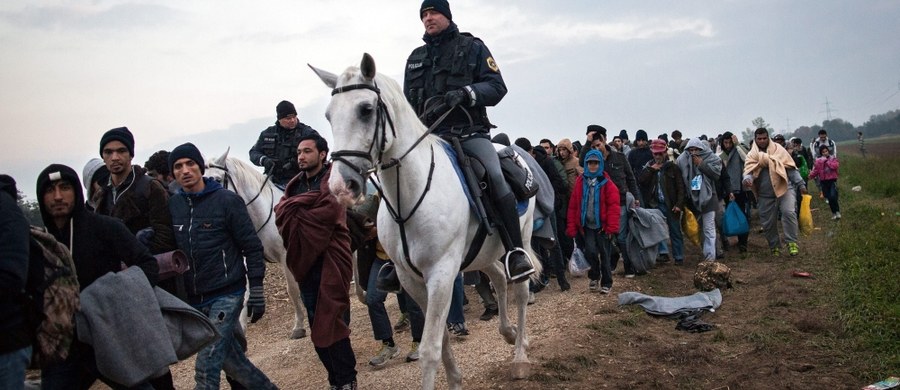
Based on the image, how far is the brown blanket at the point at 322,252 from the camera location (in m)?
5.43

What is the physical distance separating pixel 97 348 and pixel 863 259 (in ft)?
31.2

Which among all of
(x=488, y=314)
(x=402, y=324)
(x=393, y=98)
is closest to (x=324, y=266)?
(x=393, y=98)

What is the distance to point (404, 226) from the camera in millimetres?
5031

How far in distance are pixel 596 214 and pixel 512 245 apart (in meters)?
4.49

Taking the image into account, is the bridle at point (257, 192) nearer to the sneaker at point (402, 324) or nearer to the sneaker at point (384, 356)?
the sneaker at point (402, 324)

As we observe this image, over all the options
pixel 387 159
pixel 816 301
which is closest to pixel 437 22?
pixel 387 159

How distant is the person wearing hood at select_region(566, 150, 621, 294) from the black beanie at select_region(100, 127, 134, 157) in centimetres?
649

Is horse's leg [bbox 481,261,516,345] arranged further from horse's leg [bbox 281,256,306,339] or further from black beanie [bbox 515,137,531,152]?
black beanie [bbox 515,137,531,152]

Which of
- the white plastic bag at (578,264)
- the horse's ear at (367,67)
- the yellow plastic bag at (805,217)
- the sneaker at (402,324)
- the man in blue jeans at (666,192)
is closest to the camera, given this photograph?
the horse's ear at (367,67)

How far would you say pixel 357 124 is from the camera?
4.41 meters

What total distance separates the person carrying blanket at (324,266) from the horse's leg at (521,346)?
1559 millimetres

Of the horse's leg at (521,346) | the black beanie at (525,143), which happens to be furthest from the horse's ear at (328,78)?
the black beanie at (525,143)

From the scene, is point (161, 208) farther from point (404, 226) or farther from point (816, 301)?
point (816, 301)

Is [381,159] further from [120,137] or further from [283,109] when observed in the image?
[283,109]
